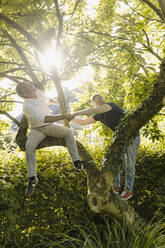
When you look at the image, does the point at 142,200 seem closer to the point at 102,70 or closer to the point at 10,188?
the point at 10,188

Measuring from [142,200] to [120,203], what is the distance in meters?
1.67

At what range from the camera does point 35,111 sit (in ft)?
9.48

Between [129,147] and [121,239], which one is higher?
[129,147]

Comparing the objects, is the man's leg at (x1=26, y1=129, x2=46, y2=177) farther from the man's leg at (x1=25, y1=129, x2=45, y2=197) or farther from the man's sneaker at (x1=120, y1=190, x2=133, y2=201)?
the man's sneaker at (x1=120, y1=190, x2=133, y2=201)

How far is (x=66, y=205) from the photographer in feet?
12.0

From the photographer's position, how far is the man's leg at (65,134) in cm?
297

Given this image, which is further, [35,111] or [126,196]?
[126,196]

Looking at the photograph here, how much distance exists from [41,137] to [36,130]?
0.14 metres

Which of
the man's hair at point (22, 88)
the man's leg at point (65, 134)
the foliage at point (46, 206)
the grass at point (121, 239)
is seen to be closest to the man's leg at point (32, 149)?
the man's leg at point (65, 134)

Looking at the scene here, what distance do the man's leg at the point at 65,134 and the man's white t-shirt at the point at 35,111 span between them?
131 mm

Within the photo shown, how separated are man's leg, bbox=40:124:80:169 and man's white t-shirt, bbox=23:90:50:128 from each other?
0.43 feet

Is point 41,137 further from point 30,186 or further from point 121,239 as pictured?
point 121,239

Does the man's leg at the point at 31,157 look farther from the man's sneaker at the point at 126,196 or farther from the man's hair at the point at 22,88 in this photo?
the man's sneaker at the point at 126,196

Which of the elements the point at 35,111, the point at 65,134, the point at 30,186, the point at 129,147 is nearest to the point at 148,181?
the point at 129,147
